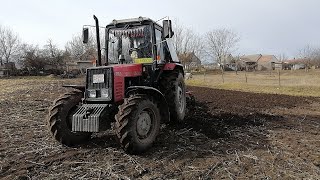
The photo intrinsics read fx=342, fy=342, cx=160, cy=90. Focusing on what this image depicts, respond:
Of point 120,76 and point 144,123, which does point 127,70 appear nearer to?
point 120,76

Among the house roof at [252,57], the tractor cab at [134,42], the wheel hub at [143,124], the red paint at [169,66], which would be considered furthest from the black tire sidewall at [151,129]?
the house roof at [252,57]

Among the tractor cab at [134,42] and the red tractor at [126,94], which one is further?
the tractor cab at [134,42]

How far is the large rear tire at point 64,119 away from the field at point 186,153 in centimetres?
23

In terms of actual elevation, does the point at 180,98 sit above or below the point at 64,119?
above

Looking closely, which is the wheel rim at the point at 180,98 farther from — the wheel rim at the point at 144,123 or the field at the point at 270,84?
the field at the point at 270,84

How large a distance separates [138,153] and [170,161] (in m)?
0.61

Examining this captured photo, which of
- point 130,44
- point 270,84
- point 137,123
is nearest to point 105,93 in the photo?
point 137,123

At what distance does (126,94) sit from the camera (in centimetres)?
671

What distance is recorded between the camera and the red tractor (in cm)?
620

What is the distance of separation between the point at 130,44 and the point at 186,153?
299cm

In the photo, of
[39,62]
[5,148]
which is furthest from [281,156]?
[39,62]

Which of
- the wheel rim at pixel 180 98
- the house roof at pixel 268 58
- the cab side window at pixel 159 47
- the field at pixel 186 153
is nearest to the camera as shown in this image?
the field at pixel 186 153

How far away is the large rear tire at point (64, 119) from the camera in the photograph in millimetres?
6602

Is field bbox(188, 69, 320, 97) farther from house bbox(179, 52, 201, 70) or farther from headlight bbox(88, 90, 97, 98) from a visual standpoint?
house bbox(179, 52, 201, 70)
